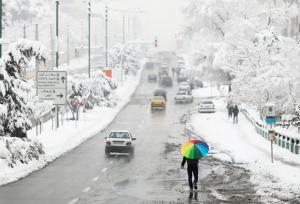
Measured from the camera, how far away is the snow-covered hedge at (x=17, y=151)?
89.0 feet

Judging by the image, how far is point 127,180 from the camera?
85.5ft

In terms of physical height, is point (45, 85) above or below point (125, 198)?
above

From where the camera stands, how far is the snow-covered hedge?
89.0ft

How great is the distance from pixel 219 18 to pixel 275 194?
54.1 meters

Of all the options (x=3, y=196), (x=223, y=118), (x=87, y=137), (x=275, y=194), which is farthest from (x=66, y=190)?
(x=223, y=118)

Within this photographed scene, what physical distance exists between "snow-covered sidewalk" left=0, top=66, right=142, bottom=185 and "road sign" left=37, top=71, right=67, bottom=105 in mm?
2338

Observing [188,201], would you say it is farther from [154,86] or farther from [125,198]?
[154,86]

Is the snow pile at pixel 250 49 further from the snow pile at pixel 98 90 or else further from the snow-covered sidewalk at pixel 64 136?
the snow-covered sidewalk at pixel 64 136

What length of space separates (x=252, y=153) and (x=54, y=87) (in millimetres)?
16134

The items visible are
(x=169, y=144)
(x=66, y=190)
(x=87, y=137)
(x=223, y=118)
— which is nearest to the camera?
(x=66, y=190)

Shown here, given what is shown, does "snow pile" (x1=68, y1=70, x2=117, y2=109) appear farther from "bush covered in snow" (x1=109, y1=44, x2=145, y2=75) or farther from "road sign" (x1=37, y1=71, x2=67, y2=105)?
"bush covered in snow" (x1=109, y1=44, x2=145, y2=75)

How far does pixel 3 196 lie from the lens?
21.8 meters

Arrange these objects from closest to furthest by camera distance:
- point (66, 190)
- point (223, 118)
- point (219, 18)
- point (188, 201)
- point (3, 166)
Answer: point (188, 201)
point (66, 190)
point (3, 166)
point (223, 118)
point (219, 18)

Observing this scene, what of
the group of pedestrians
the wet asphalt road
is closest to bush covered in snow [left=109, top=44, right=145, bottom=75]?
the group of pedestrians
